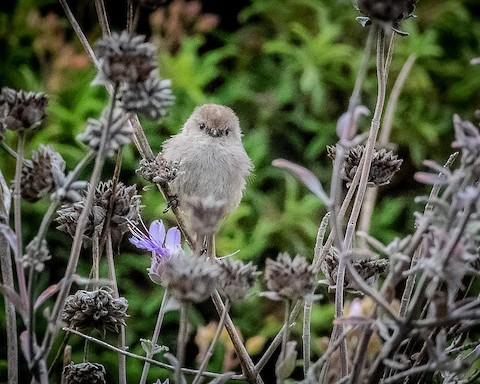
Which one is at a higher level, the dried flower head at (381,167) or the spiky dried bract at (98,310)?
the dried flower head at (381,167)

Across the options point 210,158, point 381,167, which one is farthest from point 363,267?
point 210,158

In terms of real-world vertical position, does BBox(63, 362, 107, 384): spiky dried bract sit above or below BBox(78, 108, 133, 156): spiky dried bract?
below

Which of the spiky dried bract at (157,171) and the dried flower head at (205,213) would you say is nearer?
the dried flower head at (205,213)

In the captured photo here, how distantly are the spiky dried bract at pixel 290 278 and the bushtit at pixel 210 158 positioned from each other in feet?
2.30

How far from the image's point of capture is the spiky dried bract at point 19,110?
0.49m

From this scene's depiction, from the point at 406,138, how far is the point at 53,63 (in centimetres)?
94

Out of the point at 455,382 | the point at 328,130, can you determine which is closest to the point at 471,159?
the point at 455,382

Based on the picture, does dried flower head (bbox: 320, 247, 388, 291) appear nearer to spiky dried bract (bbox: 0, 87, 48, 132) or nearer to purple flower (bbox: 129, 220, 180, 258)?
purple flower (bbox: 129, 220, 180, 258)

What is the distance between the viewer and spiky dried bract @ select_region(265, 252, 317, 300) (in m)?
0.49

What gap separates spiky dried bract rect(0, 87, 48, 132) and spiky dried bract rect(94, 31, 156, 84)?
0.21ft

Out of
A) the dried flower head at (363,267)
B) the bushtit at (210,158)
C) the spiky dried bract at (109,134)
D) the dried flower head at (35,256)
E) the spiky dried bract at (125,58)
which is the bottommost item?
the bushtit at (210,158)

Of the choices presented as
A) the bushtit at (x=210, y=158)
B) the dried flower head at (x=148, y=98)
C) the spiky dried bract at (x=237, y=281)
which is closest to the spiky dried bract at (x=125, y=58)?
the dried flower head at (x=148, y=98)

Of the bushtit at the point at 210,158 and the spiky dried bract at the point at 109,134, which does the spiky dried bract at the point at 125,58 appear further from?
the bushtit at the point at 210,158

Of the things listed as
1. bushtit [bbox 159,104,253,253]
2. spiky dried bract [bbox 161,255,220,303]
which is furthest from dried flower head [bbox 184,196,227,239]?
bushtit [bbox 159,104,253,253]
